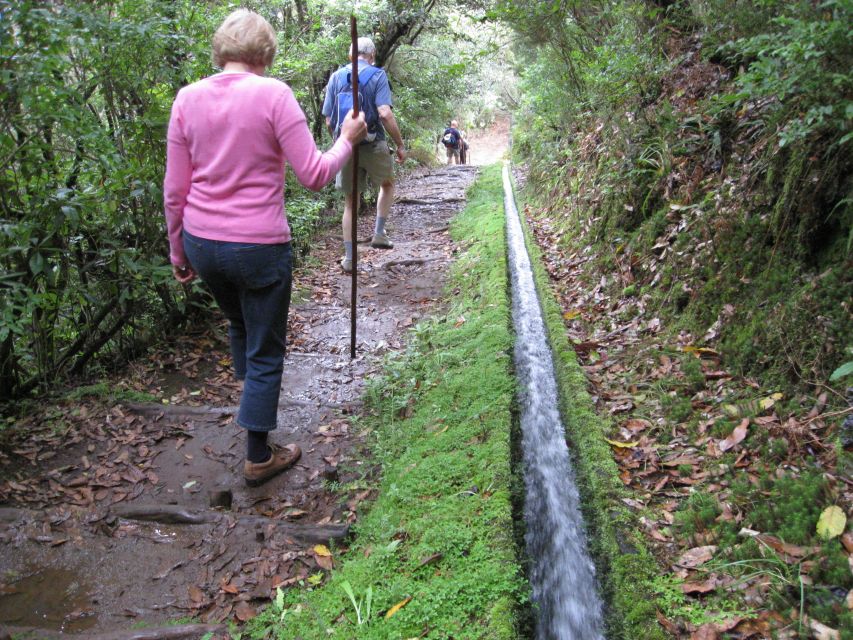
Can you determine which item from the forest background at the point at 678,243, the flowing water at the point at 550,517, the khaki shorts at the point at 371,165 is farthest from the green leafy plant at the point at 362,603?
the khaki shorts at the point at 371,165

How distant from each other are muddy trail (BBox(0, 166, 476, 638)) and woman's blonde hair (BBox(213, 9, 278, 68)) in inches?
97.2

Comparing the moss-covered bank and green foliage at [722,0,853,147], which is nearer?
the moss-covered bank

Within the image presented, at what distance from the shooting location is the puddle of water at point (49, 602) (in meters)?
2.56

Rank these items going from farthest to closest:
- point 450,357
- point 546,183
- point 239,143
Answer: point 546,183, point 450,357, point 239,143

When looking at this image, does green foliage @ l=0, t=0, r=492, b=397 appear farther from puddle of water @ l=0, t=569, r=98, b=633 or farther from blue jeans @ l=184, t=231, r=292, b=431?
puddle of water @ l=0, t=569, r=98, b=633

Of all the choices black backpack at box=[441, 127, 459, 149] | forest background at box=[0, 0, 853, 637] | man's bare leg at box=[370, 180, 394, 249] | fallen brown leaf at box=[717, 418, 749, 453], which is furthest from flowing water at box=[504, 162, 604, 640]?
black backpack at box=[441, 127, 459, 149]

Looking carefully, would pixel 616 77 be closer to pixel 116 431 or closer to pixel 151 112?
pixel 151 112

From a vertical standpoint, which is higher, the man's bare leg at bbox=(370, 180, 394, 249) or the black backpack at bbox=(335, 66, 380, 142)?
the black backpack at bbox=(335, 66, 380, 142)

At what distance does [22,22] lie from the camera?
10.7ft

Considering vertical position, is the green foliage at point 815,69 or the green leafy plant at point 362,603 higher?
the green foliage at point 815,69

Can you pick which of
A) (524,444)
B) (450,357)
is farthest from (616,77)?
(524,444)

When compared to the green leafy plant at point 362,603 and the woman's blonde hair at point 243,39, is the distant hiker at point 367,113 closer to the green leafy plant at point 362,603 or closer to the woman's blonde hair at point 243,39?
the woman's blonde hair at point 243,39

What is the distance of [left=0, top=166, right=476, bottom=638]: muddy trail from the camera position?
2.72m

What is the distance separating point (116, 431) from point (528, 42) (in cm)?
1092
